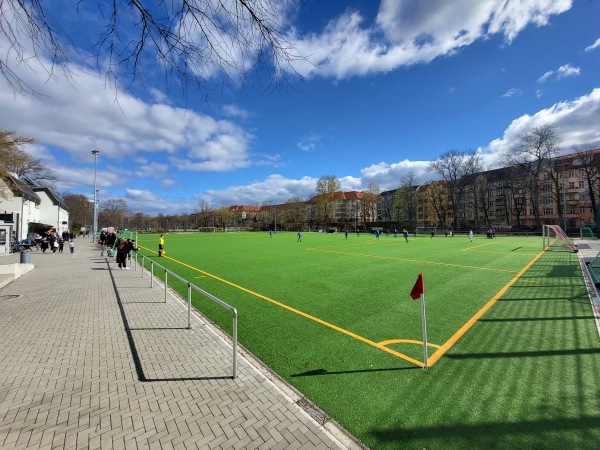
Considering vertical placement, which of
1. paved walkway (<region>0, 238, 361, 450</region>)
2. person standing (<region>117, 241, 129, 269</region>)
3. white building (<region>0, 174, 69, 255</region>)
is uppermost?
white building (<region>0, 174, 69, 255</region>)

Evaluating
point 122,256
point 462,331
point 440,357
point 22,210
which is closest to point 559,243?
point 462,331

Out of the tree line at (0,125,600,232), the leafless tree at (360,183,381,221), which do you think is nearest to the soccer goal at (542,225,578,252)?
the tree line at (0,125,600,232)

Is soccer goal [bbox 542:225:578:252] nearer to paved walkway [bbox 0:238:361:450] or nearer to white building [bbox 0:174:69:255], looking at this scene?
paved walkway [bbox 0:238:361:450]

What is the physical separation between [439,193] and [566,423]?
76947 millimetres

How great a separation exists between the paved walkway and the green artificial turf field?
53cm

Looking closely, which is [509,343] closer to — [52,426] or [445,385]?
[445,385]

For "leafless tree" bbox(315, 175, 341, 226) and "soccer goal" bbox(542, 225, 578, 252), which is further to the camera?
"leafless tree" bbox(315, 175, 341, 226)

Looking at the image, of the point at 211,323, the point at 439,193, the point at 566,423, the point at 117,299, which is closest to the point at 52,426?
the point at 211,323

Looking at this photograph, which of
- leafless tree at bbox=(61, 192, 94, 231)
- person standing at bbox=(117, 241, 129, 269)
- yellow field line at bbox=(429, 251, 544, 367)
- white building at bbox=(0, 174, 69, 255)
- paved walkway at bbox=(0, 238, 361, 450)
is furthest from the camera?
leafless tree at bbox=(61, 192, 94, 231)

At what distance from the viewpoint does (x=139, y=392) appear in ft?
12.3

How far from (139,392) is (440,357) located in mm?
4655

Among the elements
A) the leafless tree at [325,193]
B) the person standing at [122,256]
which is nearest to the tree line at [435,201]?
the leafless tree at [325,193]

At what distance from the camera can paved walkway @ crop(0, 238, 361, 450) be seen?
116 inches

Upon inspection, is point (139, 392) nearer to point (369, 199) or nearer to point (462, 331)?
point (462, 331)
